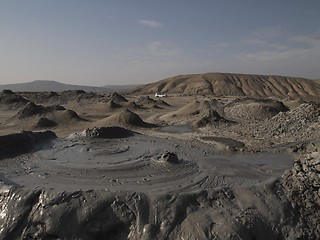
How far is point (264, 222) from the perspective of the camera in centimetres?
Answer: 761

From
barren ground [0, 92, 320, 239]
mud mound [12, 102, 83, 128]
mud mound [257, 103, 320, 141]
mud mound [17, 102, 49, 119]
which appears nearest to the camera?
barren ground [0, 92, 320, 239]

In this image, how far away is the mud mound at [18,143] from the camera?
477 inches

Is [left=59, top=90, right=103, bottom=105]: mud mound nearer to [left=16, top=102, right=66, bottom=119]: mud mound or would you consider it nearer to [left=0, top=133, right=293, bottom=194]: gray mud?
[left=16, top=102, right=66, bottom=119]: mud mound

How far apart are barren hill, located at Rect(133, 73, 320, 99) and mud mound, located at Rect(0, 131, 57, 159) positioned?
46280 mm

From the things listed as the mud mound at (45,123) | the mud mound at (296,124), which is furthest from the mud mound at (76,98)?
the mud mound at (296,124)

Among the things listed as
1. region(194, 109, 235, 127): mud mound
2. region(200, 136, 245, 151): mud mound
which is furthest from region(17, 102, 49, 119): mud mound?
region(200, 136, 245, 151): mud mound

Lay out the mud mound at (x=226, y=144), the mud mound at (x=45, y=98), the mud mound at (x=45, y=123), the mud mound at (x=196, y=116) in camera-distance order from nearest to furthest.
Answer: the mud mound at (x=226, y=144) < the mud mound at (x=196, y=116) < the mud mound at (x=45, y=123) < the mud mound at (x=45, y=98)

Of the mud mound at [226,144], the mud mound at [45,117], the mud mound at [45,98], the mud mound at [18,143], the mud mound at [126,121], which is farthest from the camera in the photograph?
the mud mound at [45,98]

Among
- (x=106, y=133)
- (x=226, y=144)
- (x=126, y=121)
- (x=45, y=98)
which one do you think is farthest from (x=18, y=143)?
(x=45, y=98)

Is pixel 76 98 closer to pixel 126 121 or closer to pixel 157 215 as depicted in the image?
pixel 126 121

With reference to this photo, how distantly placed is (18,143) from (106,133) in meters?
3.63

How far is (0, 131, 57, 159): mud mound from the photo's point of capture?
1212cm

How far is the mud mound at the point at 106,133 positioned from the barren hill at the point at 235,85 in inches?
1721

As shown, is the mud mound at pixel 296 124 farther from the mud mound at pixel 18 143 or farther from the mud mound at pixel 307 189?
the mud mound at pixel 18 143
